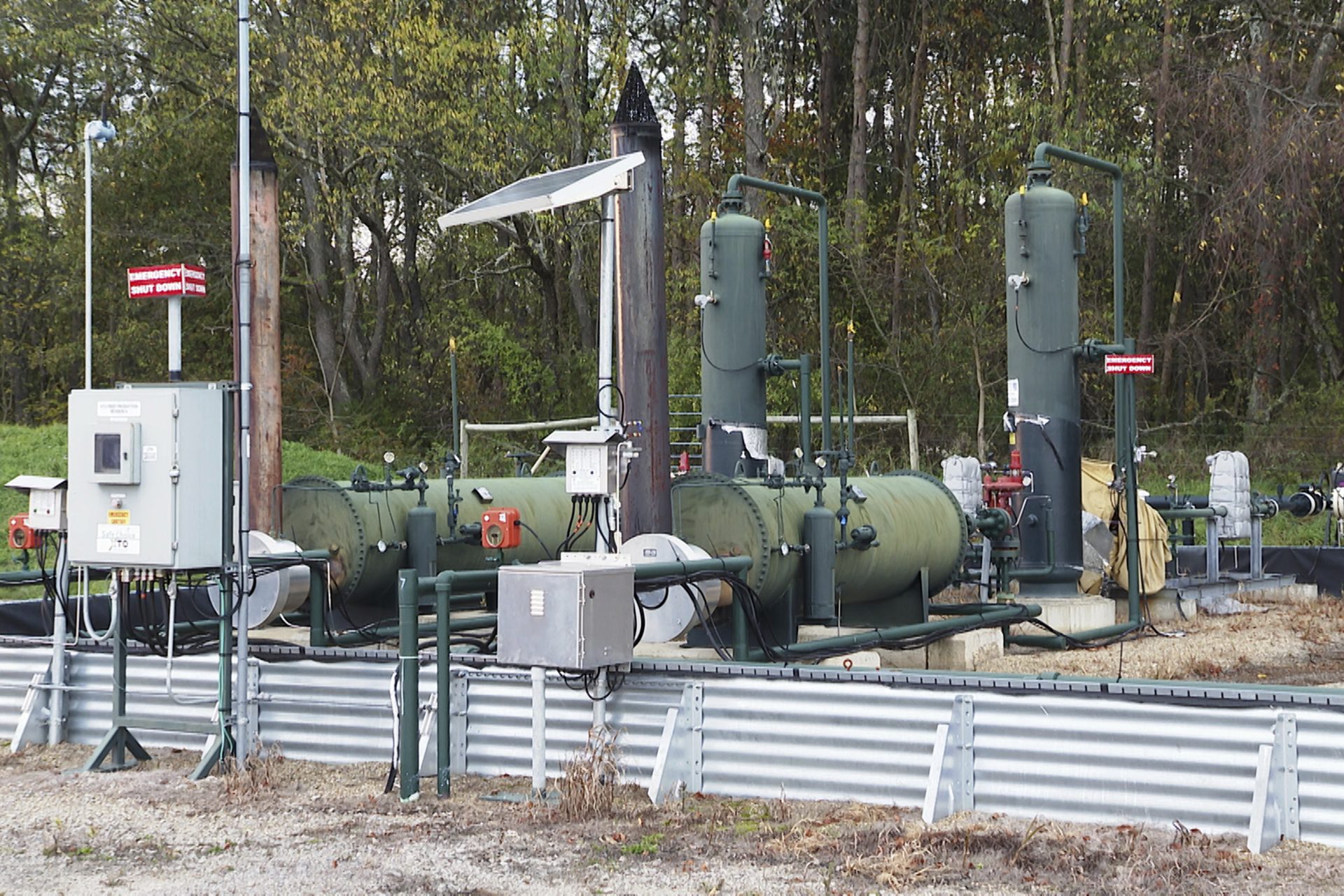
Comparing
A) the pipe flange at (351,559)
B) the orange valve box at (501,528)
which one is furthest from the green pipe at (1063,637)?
the orange valve box at (501,528)

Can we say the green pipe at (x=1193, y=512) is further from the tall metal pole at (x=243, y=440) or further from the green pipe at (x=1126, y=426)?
the tall metal pole at (x=243, y=440)

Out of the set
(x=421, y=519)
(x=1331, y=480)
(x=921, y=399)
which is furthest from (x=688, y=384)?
(x=421, y=519)

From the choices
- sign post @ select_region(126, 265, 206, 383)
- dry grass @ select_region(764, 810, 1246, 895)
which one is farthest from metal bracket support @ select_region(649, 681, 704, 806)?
sign post @ select_region(126, 265, 206, 383)

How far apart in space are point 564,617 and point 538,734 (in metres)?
0.60

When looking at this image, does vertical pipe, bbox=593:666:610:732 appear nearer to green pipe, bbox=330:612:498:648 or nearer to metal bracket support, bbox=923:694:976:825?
metal bracket support, bbox=923:694:976:825

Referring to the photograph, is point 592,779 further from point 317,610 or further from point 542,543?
point 542,543

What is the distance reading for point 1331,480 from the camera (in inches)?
854

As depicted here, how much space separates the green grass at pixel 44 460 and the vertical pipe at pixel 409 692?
14.1 meters

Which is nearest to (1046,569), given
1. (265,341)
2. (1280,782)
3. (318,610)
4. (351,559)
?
(351,559)

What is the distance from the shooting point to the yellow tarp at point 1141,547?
16.9 m

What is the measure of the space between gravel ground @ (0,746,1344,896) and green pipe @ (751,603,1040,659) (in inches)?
145

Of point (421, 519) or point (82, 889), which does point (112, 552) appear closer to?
point (82, 889)

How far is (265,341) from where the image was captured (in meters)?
12.6

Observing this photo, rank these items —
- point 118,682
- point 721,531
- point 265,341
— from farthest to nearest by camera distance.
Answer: point 265,341 < point 721,531 < point 118,682
